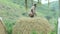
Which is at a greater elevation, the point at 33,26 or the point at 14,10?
the point at 14,10

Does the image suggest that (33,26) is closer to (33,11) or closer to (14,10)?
(33,11)

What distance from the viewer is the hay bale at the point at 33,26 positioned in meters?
2.89

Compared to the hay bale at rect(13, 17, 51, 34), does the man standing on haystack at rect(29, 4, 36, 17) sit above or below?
above

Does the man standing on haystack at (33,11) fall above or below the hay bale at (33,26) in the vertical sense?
above

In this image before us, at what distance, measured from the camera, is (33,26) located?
289 cm

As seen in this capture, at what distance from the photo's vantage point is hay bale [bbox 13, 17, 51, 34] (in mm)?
2895

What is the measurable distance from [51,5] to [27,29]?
49cm

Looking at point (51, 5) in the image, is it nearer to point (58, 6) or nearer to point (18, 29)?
point (58, 6)

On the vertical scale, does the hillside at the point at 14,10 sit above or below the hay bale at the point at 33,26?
above

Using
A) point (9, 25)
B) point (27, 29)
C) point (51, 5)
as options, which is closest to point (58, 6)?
point (51, 5)

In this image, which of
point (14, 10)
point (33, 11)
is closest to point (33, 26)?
point (33, 11)

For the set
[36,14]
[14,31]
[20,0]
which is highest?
[20,0]

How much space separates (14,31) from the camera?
297 centimetres

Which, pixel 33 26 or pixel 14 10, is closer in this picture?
pixel 33 26
